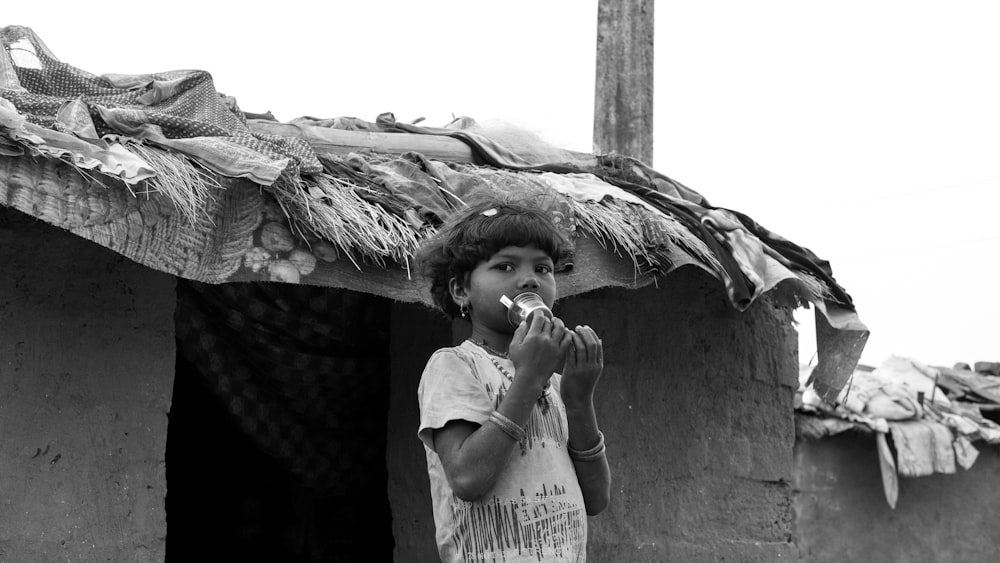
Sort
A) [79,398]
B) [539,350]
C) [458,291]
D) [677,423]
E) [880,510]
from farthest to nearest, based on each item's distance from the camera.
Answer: [880,510]
[677,423]
[79,398]
[458,291]
[539,350]

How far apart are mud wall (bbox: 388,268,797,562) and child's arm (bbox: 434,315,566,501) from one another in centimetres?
209

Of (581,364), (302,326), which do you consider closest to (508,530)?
(581,364)

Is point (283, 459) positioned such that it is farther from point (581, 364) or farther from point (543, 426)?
point (581, 364)

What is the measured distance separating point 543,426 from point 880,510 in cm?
667

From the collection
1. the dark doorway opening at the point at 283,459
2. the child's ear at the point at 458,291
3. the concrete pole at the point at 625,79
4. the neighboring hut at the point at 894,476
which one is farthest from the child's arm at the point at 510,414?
the neighboring hut at the point at 894,476

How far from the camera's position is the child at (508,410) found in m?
2.28

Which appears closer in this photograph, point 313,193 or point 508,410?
point 508,410

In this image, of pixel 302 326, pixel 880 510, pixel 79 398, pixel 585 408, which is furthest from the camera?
pixel 880 510

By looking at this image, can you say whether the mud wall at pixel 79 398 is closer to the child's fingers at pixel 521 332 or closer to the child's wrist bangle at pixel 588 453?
the child's wrist bangle at pixel 588 453

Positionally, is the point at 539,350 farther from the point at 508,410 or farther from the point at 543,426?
the point at 543,426

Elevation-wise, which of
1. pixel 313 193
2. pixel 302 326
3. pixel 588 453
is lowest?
pixel 588 453

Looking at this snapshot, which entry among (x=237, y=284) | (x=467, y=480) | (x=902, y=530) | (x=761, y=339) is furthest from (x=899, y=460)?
(x=467, y=480)

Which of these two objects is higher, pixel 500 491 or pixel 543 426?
pixel 543 426

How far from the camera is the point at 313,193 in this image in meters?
3.59
